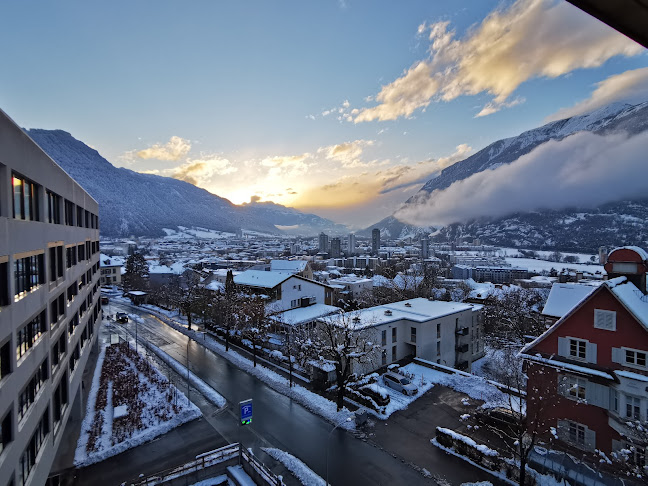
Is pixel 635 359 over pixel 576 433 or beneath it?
over

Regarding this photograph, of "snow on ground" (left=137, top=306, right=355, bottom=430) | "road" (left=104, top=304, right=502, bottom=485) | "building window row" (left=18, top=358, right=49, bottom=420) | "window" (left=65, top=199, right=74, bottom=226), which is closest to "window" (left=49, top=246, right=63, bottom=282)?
"window" (left=65, top=199, right=74, bottom=226)

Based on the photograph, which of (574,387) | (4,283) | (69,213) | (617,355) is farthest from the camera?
(69,213)

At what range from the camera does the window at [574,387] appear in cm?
2097

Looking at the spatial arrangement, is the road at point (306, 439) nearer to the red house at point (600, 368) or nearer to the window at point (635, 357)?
the red house at point (600, 368)

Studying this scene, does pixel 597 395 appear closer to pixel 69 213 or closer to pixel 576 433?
pixel 576 433

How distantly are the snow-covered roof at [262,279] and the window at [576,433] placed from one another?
3737 centimetres

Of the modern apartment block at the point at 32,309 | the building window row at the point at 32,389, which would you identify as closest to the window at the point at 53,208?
the modern apartment block at the point at 32,309

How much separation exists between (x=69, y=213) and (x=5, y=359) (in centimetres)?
1581

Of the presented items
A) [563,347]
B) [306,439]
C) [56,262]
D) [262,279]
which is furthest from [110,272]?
[563,347]

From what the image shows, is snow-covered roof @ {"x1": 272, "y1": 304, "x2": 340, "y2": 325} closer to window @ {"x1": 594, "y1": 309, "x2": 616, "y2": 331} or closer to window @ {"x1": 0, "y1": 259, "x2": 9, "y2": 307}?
window @ {"x1": 594, "y1": 309, "x2": 616, "y2": 331}

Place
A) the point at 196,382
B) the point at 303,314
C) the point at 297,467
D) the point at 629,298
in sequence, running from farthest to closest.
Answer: the point at 303,314 < the point at 196,382 < the point at 297,467 < the point at 629,298

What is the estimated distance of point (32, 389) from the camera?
15180 mm

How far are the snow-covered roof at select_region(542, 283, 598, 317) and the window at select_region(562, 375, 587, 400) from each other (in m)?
6.51

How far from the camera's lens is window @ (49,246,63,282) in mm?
19166
